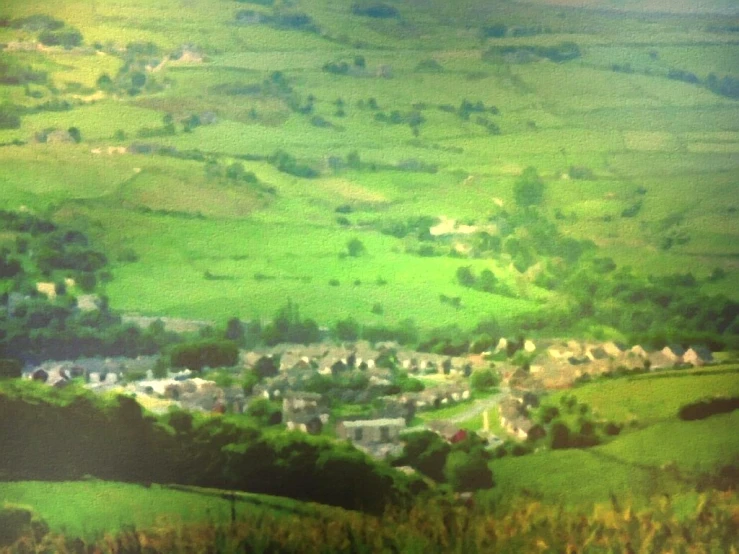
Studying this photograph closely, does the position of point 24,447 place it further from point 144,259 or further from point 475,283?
point 475,283

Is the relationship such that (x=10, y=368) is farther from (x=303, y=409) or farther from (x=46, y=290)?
(x=303, y=409)

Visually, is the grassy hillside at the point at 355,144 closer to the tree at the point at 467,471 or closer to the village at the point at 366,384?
the village at the point at 366,384

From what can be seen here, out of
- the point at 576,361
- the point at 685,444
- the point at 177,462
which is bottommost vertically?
the point at 177,462

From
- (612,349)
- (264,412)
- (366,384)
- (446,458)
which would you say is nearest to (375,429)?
(366,384)

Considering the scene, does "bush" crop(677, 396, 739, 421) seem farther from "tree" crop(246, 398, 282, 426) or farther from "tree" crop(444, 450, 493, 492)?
"tree" crop(246, 398, 282, 426)

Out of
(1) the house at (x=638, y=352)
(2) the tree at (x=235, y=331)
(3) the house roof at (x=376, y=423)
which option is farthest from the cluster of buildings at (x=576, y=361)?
(2) the tree at (x=235, y=331)

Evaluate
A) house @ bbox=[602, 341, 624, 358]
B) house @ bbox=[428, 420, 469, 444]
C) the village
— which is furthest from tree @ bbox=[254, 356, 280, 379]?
house @ bbox=[602, 341, 624, 358]
